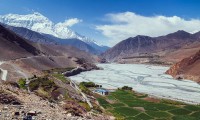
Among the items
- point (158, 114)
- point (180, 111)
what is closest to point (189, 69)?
point (180, 111)

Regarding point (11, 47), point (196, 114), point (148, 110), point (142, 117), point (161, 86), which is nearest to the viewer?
point (142, 117)

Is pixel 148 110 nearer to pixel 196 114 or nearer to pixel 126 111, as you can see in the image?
pixel 126 111

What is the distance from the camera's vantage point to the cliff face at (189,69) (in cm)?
15211

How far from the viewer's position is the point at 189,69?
164000mm

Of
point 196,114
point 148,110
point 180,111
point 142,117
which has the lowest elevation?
point 142,117

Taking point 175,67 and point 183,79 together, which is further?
point 175,67

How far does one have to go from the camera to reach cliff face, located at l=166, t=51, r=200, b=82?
152 metres

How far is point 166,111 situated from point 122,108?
8.26m

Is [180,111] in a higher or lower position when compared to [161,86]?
lower

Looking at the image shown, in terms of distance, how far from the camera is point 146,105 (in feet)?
216

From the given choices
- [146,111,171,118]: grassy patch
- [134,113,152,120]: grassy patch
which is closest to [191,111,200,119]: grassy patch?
[146,111,171,118]: grassy patch

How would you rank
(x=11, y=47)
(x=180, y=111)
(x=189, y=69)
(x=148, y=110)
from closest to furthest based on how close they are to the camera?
(x=148, y=110) < (x=180, y=111) < (x=11, y=47) < (x=189, y=69)

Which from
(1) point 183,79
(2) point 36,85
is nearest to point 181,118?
(2) point 36,85

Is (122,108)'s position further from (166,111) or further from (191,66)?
(191,66)
